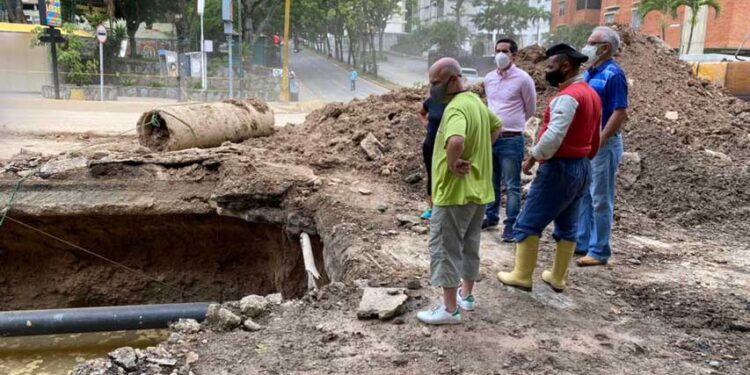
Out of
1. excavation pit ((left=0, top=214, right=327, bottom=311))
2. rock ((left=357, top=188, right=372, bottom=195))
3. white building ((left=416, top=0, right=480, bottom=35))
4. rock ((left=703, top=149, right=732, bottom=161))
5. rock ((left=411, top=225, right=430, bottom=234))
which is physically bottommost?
excavation pit ((left=0, top=214, right=327, bottom=311))

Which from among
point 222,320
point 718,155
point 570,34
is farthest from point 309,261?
point 570,34

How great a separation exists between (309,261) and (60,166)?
4153mm

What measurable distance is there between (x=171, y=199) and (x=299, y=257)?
73.9 inches

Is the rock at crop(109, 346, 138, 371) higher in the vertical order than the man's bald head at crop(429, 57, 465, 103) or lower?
lower

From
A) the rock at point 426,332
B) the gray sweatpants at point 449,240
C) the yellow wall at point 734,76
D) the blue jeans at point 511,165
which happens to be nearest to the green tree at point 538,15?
the yellow wall at point 734,76

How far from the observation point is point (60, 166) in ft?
24.7

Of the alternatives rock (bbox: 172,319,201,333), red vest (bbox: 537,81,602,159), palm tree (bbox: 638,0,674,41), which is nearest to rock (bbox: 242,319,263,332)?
rock (bbox: 172,319,201,333)

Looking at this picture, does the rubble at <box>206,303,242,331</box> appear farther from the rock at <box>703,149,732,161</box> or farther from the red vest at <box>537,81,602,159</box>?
the rock at <box>703,149,732,161</box>

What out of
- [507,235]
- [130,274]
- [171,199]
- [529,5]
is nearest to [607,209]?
[507,235]

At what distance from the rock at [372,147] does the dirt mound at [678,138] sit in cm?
268

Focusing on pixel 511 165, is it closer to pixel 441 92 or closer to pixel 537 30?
pixel 441 92

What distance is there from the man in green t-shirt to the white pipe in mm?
1911

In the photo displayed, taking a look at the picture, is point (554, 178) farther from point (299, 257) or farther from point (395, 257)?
point (299, 257)

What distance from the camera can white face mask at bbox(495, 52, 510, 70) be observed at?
499 cm
